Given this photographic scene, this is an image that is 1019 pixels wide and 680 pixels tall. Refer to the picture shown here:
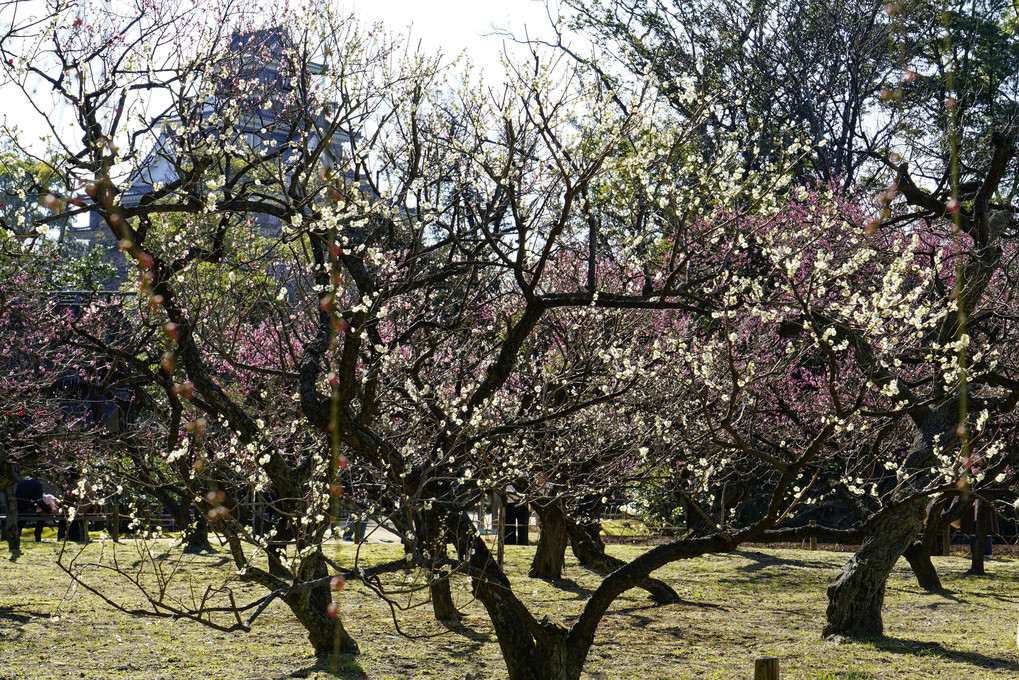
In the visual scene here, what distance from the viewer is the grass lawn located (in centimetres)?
812

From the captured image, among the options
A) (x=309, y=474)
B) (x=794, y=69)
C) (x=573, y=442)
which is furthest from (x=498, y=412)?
(x=794, y=69)

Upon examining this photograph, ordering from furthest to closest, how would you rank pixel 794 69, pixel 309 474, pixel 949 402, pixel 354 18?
pixel 794 69
pixel 949 402
pixel 309 474
pixel 354 18

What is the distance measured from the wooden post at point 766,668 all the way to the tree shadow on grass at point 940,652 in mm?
3796

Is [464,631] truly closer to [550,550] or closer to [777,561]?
[550,550]

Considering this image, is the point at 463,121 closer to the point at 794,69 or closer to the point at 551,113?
the point at 551,113

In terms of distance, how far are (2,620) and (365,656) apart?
396cm

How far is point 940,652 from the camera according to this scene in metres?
8.97

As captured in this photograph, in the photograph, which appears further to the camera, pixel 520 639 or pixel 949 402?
pixel 949 402

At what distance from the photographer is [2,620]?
9.62 metres

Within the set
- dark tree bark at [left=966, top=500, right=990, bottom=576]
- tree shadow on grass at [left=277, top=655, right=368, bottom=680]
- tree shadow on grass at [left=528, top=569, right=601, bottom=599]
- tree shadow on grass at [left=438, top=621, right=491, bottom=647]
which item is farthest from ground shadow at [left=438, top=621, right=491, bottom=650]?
dark tree bark at [left=966, top=500, right=990, bottom=576]

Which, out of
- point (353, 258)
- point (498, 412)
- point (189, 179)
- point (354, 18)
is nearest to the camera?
point (189, 179)

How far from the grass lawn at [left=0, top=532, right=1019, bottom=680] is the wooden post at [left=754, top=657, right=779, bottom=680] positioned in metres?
2.44

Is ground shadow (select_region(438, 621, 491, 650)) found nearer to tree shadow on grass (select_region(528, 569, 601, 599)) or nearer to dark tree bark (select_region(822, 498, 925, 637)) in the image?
tree shadow on grass (select_region(528, 569, 601, 599))

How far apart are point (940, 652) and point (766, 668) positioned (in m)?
4.24
